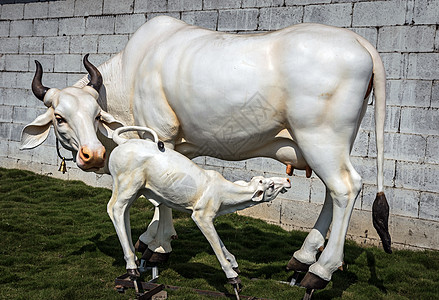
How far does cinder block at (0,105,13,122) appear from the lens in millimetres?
8139

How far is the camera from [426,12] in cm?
525

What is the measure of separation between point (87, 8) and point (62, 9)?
50 centimetres

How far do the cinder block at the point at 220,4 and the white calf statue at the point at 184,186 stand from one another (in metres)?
3.45

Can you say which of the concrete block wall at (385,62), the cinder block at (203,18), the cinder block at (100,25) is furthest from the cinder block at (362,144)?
the cinder block at (100,25)

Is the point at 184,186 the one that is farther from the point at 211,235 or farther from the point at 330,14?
the point at 330,14

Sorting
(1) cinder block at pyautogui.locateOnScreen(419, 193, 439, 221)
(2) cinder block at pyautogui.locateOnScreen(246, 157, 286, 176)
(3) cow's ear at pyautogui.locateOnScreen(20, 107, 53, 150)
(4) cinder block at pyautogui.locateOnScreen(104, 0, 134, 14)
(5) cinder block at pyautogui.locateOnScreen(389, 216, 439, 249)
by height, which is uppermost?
(4) cinder block at pyautogui.locateOnScreen(104, 0, 134, 14)

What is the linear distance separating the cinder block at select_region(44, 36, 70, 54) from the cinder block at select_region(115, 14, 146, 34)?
0.99 m

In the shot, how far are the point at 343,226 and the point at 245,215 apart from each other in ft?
10.4

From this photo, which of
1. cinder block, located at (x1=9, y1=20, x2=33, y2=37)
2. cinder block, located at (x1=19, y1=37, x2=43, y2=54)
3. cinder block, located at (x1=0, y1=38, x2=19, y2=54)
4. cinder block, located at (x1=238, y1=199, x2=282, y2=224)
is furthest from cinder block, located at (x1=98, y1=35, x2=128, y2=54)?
cinder block, located at (x1=238, y1=199, x2=282, y2=224)

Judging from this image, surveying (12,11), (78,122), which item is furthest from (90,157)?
(12,11)

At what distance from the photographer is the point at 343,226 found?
331cm

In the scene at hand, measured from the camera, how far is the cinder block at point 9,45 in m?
8.18

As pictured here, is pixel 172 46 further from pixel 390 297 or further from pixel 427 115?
pixel 427 115

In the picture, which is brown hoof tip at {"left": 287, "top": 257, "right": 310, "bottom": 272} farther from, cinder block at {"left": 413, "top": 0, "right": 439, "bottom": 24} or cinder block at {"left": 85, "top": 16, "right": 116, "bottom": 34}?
cinder block at {"left": 85, "top": 16, "right": 116, "bottom": 34}
